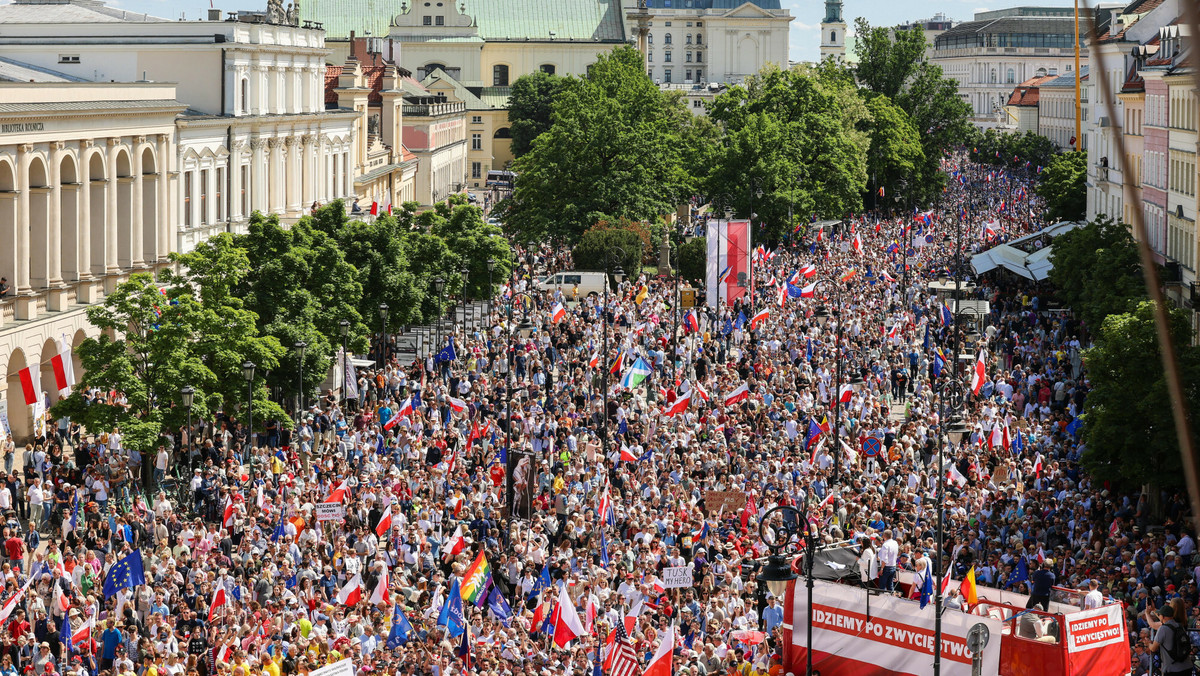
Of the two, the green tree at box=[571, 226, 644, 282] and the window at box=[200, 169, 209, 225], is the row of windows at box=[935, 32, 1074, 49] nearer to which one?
the green tree at box=[571, 226, 644, 282]

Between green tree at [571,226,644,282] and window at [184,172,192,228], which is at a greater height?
window at [184,172,192,228]

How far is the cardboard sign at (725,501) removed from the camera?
2777 cm

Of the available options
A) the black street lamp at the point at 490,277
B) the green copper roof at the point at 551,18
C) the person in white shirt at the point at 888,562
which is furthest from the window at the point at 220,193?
the green copper roof at the point at 551,18

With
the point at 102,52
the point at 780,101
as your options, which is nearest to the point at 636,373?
the point at 102,52

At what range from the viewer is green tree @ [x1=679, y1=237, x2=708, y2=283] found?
6950 cm

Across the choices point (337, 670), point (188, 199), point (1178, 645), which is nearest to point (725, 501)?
point (1178, 645)

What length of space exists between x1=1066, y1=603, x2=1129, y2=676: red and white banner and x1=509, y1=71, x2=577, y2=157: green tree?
124248mm

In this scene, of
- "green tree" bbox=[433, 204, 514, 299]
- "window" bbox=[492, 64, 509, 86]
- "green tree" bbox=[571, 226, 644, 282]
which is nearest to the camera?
"green tree" bbox=[433, 204, 514, 299]

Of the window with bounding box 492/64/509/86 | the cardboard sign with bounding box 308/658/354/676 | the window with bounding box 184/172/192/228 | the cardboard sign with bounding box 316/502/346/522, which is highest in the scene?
the window with bounding box 492/64/509/86

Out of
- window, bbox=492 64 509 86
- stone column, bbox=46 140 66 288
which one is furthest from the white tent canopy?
window, bbox=492 64 509 86

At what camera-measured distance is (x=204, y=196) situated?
59250 mm

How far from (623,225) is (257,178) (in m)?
16.2

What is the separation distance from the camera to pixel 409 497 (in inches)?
1175

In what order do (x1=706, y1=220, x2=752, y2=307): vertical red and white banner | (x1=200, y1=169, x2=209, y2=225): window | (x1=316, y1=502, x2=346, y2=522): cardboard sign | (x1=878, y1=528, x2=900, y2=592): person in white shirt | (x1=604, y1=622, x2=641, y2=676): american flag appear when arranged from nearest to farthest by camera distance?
1. (x1=604, y1=622, x2=641, y2=676): american flag
2. (x1=878, y1=528, x2=900, y2=592): person in white shirt
3. (x1=316, y1=502, x2=346, y2=522): cardboard sign
4. (x1=706, y1=220, x2=752, y2=307): vertical red and white banner
5. (x1=200, y1=169, x2=209, y2=225): window
